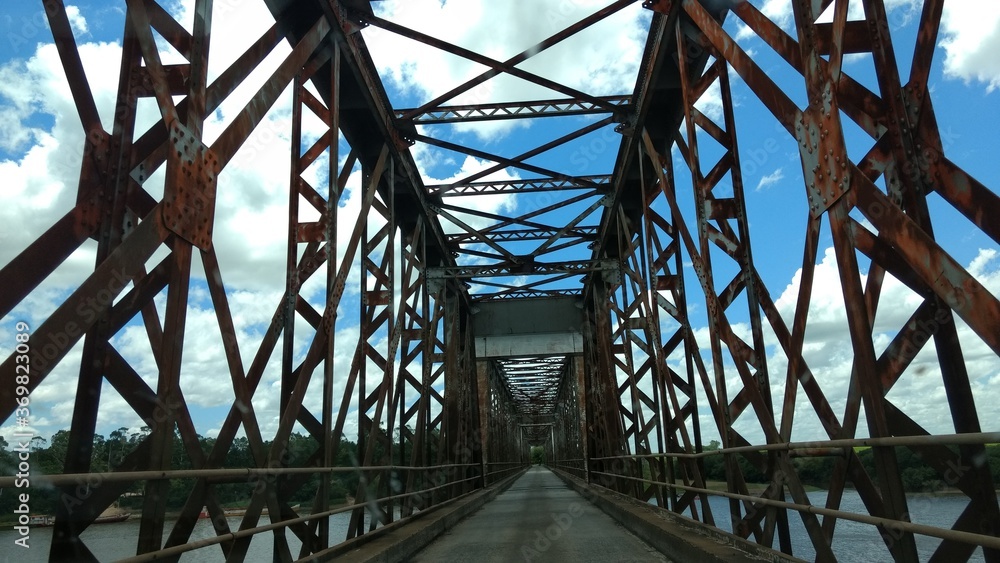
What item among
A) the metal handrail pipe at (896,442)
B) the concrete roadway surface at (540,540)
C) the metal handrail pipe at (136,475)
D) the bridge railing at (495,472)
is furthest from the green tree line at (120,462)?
the bridge railing at (495,472)

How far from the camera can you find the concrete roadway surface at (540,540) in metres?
8.01

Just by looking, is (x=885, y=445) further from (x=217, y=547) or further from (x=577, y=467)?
(x=577, y=467)

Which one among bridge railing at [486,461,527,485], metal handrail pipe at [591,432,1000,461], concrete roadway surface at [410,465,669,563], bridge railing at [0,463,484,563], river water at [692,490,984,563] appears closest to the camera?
metal handrail pipe at [591,432,1000,461]

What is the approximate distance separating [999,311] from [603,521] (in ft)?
32.1

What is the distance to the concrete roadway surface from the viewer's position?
26.3 feet

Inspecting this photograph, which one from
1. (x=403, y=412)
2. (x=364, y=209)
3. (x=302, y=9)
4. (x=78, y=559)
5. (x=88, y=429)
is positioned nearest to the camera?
(x=78, y=559)

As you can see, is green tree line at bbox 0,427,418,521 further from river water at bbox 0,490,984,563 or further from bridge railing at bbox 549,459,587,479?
bridge railing at bbox 549,459,587,479

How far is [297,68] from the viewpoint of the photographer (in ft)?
23.7

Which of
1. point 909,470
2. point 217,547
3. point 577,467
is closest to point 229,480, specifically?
point 217,547

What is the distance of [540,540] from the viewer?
→ 9.39 metres

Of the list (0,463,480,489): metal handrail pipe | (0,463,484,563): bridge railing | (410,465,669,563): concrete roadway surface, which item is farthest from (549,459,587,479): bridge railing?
(0,463,480,489): metal handrail pipe

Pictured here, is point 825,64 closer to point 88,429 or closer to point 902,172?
point 902,172

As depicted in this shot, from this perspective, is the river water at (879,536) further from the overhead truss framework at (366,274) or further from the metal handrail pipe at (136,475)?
the metal handrail pipe at (136,475)

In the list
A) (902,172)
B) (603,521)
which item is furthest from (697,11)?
(603,521)
